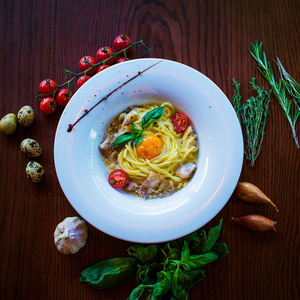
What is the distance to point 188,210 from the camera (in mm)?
2605

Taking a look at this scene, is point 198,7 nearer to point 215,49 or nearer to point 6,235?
point 215,49

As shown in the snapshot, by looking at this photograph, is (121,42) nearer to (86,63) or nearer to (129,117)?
(86,63)

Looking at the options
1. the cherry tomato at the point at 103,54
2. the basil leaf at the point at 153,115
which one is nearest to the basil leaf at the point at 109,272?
the basil leaf at the point at 153,115

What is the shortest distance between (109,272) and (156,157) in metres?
1.37

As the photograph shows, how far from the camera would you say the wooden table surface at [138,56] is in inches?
123

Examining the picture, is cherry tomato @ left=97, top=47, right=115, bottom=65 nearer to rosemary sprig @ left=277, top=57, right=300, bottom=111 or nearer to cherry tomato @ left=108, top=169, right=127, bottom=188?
cherry tomato @ left=108, top=169, right=127, bottom=188

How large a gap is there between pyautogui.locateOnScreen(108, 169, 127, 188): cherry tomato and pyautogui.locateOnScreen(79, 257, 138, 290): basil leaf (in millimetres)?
836

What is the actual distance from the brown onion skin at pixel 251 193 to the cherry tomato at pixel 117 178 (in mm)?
1319

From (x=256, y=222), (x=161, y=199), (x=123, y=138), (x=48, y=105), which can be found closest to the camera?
(x=161, y=199)

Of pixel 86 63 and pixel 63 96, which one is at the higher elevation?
pixel 86 63

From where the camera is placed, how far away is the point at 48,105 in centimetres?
318

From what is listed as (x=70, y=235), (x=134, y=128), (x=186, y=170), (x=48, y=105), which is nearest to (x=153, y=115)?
(x=134, y=128)

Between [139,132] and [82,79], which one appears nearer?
[139,132]

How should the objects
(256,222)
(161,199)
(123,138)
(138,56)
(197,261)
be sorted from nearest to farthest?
(197,261), (161,199), (123,138), (256,222), (138,56)
